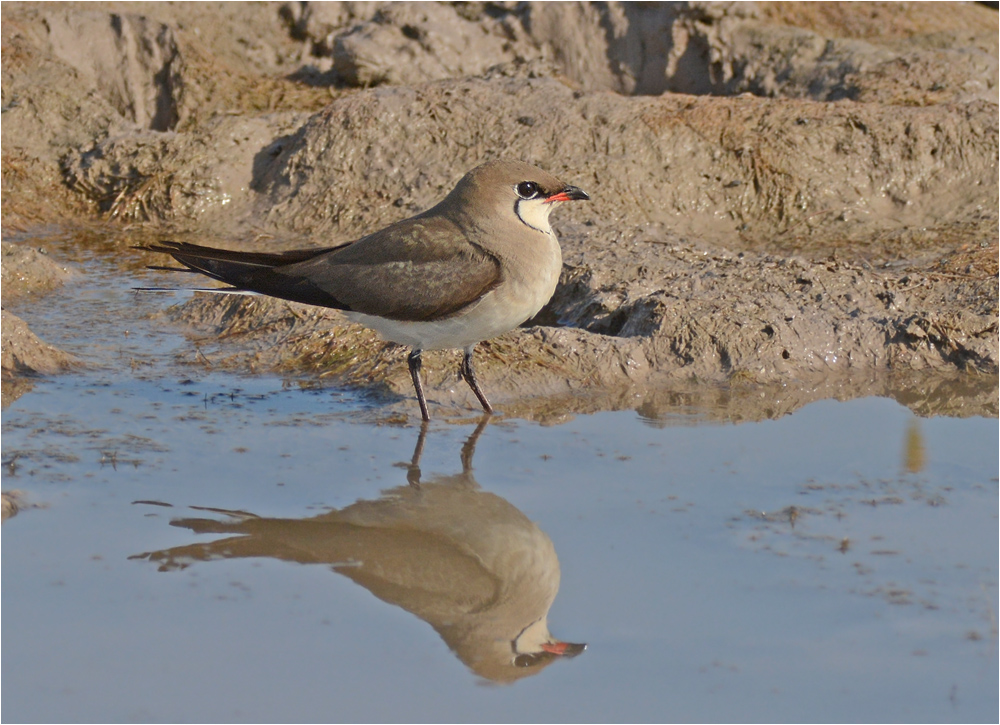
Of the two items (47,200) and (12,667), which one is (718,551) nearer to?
(12,667)

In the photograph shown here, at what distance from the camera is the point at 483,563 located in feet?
14.9

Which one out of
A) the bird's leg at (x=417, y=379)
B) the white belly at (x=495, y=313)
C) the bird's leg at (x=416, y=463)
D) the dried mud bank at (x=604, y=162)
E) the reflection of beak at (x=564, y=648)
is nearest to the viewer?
the reflection of beak at (x=564, y=648)

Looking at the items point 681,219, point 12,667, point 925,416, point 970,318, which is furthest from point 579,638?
point 681,219

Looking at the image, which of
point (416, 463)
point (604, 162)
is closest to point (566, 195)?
point (416, 463)

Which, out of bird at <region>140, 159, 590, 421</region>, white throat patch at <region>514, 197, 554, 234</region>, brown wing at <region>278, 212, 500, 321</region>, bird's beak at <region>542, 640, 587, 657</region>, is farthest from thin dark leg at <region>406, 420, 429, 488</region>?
bird's beak at <region>542, 640, 587, 657</region>

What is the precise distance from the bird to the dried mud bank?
684 millimetres

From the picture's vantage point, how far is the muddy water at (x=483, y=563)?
351 centimetres

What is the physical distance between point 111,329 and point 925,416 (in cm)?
536

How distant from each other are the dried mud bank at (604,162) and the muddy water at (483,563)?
0.74m

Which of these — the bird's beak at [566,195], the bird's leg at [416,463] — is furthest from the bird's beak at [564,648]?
the bird's beak at [566,195]

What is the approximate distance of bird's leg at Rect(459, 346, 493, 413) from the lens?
635 centimetres

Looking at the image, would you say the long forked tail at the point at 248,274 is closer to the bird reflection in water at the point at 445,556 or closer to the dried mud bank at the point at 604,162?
the dried mud bank at the point at 604,162

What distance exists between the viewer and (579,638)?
3852 mm

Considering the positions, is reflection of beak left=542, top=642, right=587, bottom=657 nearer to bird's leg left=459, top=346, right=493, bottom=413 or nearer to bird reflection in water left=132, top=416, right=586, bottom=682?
bird reflection in water left=132, top=416, right=586, bottom=682
